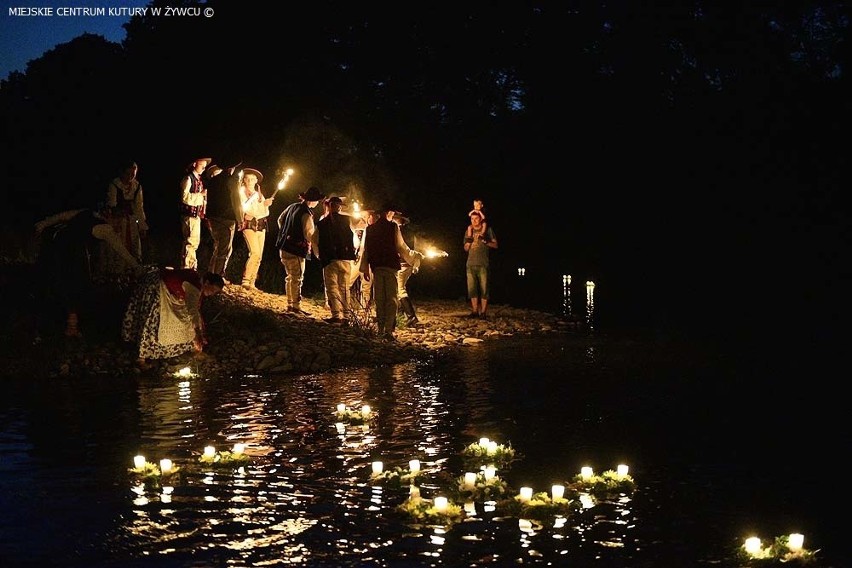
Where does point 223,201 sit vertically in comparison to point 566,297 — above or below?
above

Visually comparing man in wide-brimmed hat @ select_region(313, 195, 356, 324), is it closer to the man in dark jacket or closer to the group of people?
the group of people

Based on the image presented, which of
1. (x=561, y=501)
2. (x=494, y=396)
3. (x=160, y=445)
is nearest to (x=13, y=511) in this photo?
(x=160, y=445)

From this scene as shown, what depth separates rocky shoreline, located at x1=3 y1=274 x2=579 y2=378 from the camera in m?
14.8

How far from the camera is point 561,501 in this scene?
25.1 feet

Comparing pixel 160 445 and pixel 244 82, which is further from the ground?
pixel 244 82

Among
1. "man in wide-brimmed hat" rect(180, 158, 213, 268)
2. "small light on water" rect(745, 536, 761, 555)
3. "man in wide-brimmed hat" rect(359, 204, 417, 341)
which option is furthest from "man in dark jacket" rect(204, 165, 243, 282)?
"small light on water" rect(745, 536, 761, 555)

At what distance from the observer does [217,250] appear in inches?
772

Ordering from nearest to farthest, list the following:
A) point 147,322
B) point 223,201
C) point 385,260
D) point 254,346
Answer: point 147,322 < point 254,346 < point 385,260 < point 223,201

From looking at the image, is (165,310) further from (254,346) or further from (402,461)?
(402,461)

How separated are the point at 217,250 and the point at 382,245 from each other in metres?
3.51

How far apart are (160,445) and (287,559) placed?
3.68 m

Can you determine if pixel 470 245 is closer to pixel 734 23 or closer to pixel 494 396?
pixel 494 396

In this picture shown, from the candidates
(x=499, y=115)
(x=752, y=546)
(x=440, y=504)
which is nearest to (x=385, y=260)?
(x=440, y=504)

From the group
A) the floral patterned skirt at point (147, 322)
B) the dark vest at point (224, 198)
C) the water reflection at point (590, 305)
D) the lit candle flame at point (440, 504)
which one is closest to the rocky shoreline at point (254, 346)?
the floral patterned skirt at point (147, 322)
